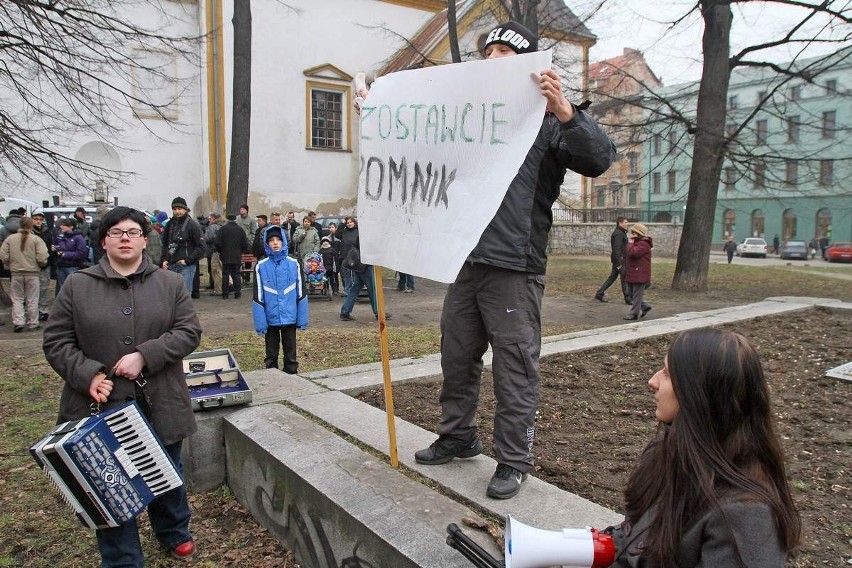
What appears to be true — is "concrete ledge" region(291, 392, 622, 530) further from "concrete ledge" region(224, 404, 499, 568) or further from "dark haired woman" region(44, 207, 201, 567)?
"dark haired woman" region(44, 207, 201, 567)

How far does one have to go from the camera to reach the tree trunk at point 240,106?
54.1 ft

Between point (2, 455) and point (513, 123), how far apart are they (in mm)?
4075

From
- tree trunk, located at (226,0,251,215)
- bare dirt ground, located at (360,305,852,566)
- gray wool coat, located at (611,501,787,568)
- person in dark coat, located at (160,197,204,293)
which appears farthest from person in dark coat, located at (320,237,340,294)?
gray wool coat, located at (611,501,787,568)

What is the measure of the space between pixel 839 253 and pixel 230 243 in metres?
38.0

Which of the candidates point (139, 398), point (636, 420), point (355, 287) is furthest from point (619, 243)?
point (139, 398)

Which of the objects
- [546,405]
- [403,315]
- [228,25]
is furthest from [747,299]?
[228,25]

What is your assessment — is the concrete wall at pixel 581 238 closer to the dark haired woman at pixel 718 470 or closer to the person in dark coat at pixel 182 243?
the person in dark coat at pixel 182 243

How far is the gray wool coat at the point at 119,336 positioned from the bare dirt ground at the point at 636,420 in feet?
5.99

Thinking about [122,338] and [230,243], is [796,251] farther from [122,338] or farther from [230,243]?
[122,338]

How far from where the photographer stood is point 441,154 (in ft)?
9.57

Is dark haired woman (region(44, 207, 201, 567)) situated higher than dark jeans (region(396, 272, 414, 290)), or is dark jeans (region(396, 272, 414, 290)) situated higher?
dark haired woman (region(44, 207, 201, 567))

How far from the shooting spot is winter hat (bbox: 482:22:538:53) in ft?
9.46

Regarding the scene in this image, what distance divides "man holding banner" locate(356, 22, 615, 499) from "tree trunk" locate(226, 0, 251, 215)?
13983 millimetres

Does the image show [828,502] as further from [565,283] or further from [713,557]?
[565,283]
